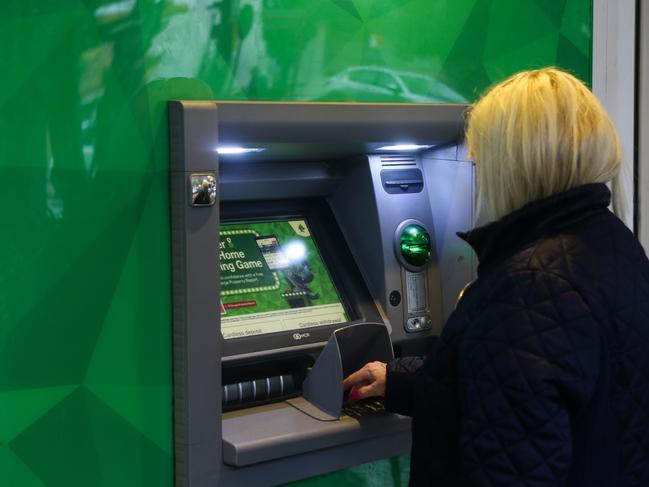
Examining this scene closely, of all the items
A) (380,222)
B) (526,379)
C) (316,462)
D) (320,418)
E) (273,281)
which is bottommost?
(316,462)

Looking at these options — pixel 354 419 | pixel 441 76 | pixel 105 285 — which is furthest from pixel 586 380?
pixel 441 76

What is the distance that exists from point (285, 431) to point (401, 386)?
29 cm

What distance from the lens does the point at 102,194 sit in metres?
1.94

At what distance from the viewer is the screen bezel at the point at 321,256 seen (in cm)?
238

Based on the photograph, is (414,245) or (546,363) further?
(414,245)

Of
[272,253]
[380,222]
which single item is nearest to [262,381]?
[272,253]

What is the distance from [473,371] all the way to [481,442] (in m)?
0.12

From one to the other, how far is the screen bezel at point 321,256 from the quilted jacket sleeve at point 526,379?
84cm

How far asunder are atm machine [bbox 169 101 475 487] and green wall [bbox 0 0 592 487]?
0.06 metres

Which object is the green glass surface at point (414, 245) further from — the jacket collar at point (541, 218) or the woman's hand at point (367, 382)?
the jacket collar at point (541, 218)

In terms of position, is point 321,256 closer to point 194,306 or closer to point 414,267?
point 414,267

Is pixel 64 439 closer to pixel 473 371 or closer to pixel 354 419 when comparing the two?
pixel 354 419

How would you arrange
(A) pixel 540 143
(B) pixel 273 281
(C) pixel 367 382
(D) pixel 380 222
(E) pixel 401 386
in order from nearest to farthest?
1. (A) pixel 540 143
2. (E) pixel 401 386
3. (C) pixel 367 382
4. (B) pixel 273 281
5. (D) pixel 380 222

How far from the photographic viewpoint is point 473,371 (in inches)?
61.8
